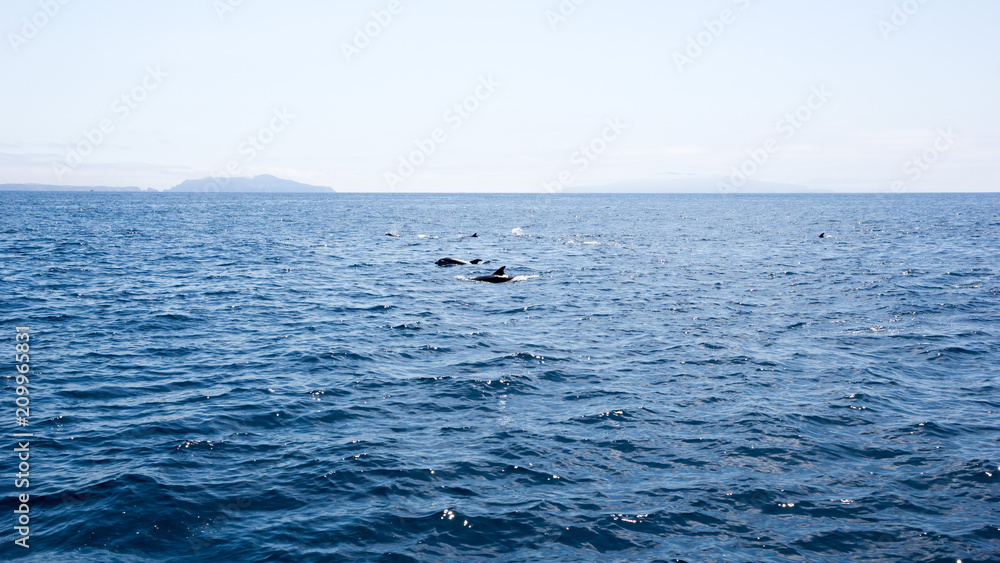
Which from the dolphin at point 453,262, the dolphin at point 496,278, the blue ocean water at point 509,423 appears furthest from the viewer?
the dolphin at point 453,262

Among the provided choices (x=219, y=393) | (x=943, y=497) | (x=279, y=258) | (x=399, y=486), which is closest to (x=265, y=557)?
(x=399, y=486)

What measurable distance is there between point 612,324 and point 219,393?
16344mm

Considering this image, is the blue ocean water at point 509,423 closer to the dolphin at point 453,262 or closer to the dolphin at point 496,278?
the dolphin at point 496,278

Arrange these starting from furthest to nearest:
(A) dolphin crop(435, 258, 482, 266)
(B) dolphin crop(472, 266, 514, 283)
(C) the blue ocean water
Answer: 1. (A) dolphin crop(435, 258, 482, 266)
2. (B) dolphin crop(472, 266, 514, 283)
3. (C) the blue ocean water

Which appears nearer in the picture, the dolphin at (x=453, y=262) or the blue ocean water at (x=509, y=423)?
the blue ocean water at (x=509, y=423)

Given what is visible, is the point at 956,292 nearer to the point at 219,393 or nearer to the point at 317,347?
the point at 317,347

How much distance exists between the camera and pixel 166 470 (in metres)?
12.9

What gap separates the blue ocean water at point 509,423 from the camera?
35.4 feet

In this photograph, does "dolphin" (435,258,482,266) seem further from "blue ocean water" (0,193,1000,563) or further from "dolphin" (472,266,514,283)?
"blue ocean water" (0,193,1000,563)

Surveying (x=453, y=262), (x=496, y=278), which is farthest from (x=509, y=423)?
(x=453, y=262)

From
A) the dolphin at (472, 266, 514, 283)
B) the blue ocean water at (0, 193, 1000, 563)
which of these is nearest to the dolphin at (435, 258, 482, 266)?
the dolphin at (472, 266, 514, 283)

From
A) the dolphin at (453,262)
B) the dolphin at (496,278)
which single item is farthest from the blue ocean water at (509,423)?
the dolphin at (453,262)

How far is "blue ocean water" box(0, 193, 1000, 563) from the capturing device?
10.8 meters

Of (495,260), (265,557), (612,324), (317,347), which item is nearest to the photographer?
(265,557)
